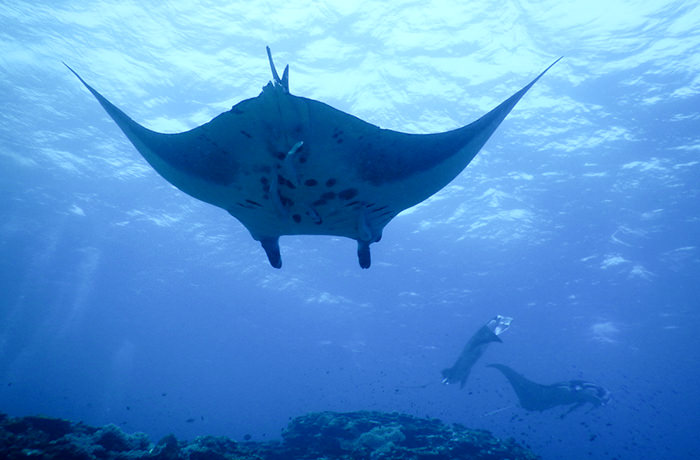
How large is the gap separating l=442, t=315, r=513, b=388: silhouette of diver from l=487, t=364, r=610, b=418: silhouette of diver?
0.87 meters

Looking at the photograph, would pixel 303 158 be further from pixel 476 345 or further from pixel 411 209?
pixel 411 209

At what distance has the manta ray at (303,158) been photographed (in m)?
3.16

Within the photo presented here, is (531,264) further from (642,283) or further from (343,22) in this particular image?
(343,22)

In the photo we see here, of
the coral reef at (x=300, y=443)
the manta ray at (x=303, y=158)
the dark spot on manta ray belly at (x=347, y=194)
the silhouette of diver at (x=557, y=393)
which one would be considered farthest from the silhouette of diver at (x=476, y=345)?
the dark spot on manta ray belly at (x=347, y=194)

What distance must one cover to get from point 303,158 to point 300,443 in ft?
30.9

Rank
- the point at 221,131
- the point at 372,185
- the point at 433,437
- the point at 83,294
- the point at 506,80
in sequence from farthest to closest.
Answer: the point at 83,294 → the point at 506,80 → the point at 433,437 → the point at 372,185 → the point at 221,131

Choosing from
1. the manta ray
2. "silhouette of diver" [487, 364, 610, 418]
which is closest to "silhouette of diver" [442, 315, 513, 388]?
"silhouette of diver" [487, 364, 610, 418]

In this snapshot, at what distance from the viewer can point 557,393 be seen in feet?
49.5

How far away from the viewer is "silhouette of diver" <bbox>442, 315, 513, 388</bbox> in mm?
14719

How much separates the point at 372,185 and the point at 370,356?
48.7 m

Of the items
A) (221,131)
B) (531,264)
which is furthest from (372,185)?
(531,264)

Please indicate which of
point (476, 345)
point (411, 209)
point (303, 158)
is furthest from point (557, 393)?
point (303, 158)

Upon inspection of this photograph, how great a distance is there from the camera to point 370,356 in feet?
162

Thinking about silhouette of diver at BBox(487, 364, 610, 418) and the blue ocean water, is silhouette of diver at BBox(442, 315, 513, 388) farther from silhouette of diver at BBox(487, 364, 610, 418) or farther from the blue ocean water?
the blue ocean water
